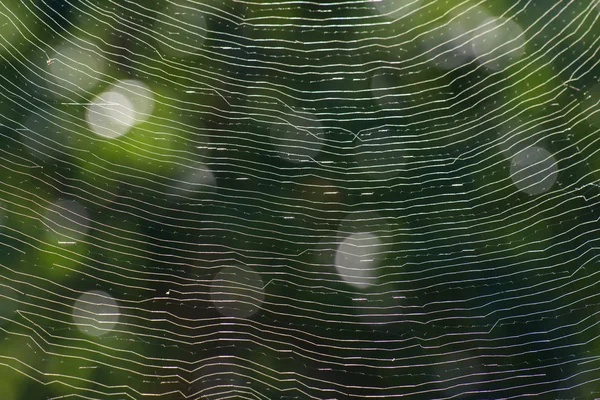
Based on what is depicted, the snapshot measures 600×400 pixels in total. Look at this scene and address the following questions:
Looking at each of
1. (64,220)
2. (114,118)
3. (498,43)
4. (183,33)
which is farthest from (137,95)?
(498,43)

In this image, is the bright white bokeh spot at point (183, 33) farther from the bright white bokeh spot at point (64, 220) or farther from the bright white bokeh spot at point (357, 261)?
the bright white bokeh spot at point (357, 261)

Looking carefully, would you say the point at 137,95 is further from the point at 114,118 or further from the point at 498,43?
the point at 498,43

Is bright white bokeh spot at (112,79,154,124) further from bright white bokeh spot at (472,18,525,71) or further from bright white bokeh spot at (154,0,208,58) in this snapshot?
bright white bokeh spot at (472,18,525,71)

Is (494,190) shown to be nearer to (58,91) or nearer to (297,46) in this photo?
(297,46)

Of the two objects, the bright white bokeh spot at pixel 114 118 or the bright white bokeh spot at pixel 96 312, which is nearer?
the bright white bokeh spot at pixel 96 312

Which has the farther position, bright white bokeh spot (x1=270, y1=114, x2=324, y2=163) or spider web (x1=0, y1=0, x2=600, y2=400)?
bright white bokeh spot (x1=270, y1=114, x2=324, y2=163)

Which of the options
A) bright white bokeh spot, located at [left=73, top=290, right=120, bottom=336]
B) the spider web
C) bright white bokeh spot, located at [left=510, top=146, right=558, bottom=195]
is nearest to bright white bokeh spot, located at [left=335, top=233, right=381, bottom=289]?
the spider web

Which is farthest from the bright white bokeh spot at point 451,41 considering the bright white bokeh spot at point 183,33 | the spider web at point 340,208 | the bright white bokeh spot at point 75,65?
the bright white bokeh spot at point 75,65
